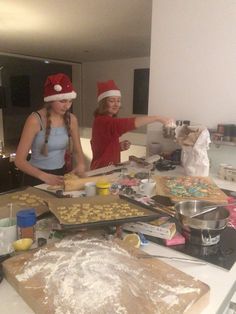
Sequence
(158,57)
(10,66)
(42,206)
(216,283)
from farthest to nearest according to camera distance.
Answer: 1. (10,66)
2. (158,57)
3. (42,206)
4. (216,283)

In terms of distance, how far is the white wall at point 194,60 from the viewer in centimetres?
Result: 186

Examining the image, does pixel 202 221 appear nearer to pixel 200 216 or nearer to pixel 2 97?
pixel 200 216

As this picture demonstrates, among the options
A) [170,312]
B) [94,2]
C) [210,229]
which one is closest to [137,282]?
[170,312]

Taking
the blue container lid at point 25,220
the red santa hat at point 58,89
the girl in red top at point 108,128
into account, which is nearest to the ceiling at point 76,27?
the girl in red top at point 108,128

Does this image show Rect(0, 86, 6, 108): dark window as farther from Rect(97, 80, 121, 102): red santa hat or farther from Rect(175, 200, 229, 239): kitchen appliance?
Rect(175, 200, 229, 239): kitchen appliance

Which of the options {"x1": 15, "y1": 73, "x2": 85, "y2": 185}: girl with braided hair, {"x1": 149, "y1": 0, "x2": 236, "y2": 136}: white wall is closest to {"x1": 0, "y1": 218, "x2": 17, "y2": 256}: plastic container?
{"x1": 15, "y1": 73, "x2": 85, "y2": 185}: girl with braided hair

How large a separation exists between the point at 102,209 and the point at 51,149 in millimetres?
807

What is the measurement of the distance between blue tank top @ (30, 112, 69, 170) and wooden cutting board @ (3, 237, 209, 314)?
0.95 metres

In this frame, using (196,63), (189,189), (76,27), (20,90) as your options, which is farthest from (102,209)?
(20,90)

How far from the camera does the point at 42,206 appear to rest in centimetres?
114

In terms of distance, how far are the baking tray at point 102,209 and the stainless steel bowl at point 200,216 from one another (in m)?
0.10

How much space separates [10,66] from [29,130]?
11.8 feet

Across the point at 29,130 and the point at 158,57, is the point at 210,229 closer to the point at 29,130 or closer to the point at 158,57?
the point at 29,130

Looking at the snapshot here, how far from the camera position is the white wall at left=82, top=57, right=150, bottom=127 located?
493 centimetres
